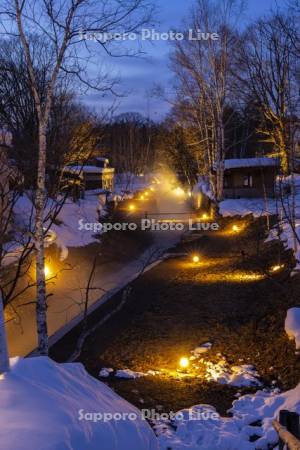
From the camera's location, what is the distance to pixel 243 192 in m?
40.5

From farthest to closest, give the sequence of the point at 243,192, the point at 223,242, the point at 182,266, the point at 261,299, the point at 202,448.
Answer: the point at 243,192, the point at 223,242, the point at 182,266, the point at 261,299, the point at 202,448

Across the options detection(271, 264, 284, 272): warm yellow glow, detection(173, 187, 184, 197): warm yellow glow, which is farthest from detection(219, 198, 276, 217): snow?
detection(173, 187, 184, 197): warm yellow glow

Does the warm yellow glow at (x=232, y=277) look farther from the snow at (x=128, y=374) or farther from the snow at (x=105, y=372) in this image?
the snow at (x=105, y=372)

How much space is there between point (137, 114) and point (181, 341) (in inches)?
3540

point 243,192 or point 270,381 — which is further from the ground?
point 243,192

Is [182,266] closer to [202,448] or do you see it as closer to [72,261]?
[72,261]

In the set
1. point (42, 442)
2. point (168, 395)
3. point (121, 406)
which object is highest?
point (42, 442)

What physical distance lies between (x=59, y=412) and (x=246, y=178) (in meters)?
38.0

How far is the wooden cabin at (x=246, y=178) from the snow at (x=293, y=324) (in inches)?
1076

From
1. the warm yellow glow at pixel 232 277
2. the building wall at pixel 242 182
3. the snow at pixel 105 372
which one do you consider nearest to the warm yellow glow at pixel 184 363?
the snow at pixel 105 372

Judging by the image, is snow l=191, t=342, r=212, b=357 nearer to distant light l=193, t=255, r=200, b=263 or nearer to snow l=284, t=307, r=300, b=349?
snow l=284, t=307, r=300, b=349

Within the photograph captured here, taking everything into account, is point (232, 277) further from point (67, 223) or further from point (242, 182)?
point (242, 182)

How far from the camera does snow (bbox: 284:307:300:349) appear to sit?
11.3 meters

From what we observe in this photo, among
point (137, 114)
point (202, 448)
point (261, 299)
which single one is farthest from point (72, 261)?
point (137, 114)
